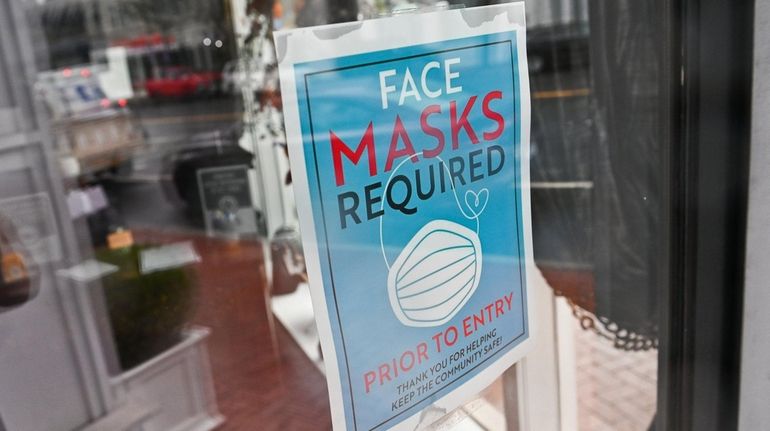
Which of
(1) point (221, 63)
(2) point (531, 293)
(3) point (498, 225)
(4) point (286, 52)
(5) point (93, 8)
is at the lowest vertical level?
(2) point (531, 293)

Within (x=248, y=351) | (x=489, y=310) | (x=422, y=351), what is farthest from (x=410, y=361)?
(x=248, y=351)

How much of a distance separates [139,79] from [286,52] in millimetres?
8390

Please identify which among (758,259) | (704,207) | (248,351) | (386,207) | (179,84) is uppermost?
(179,84)

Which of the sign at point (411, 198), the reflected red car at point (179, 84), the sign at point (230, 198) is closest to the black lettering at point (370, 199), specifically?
the sign at point (411, 198)

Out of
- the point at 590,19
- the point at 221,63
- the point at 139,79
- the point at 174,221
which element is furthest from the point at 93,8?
the point at 590,19

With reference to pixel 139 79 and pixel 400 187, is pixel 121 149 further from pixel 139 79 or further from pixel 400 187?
pixel 400 187

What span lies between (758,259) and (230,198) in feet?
5.30

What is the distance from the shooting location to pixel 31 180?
192 centimetres

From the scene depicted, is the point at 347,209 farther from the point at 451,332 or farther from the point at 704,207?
the point at 704,207

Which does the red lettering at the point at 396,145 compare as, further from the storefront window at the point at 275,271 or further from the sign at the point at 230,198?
the sign at the point at 230,198

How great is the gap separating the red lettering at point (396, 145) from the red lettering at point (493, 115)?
121 mm

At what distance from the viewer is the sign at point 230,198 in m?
2.05

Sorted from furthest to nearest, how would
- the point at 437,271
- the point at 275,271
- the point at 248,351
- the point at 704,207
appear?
1. the point at 248,351
2. the point at 275,271
3. the point at 704,207
4. the point at 437,271

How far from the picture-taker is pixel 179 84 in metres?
8.36
